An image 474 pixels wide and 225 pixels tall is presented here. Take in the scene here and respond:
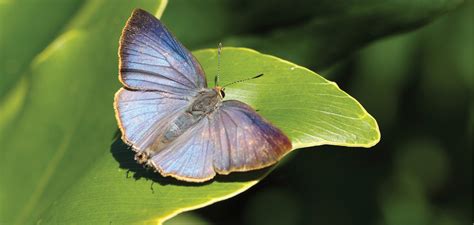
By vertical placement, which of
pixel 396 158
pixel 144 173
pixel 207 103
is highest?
pixel 207 103

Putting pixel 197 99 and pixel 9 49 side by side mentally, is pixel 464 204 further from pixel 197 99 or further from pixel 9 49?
pixel 9 49

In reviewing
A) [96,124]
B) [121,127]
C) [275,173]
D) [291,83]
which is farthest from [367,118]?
[275,173]

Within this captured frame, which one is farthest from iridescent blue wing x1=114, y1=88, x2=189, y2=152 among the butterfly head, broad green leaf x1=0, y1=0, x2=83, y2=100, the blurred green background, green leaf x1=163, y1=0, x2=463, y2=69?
the blurred green background

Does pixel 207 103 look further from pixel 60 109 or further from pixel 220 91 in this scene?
pixel 60 109

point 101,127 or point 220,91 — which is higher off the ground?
point 220,91

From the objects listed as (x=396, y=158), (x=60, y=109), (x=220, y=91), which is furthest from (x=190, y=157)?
(x=396, y=158)

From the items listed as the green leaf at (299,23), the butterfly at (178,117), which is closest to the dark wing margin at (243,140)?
the butterfly at (178,117)

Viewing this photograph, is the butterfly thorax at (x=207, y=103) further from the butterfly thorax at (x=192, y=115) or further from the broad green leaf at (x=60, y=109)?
the broad green leaf at (x=60, y=109)
